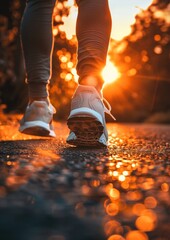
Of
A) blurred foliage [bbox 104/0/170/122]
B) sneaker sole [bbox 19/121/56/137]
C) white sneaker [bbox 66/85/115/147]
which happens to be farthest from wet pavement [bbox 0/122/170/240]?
blurred foliage [bbox 104/0/170/122]

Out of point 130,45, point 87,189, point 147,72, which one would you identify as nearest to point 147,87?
point 147,72

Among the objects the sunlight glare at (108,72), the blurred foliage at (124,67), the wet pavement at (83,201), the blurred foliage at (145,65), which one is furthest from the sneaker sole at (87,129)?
the blurred foliage at (145,65)

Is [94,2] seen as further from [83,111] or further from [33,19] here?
[83,111]

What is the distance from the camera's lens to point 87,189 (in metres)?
0.75

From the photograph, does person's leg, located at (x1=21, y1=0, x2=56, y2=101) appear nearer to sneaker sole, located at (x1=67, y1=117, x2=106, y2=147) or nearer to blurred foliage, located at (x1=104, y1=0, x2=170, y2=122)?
sneaker sole, located at (x1=67, y1=117, x2=106, y2=147)

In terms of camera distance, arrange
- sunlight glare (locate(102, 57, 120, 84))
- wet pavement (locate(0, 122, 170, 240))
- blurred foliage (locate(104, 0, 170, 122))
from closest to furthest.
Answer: wet pavement (locate(0, 122, 170, 240)) < sunlight glare (locate(102, 57, 120, 84)) < blurred foliage (locate(104, 0, 170, 122))

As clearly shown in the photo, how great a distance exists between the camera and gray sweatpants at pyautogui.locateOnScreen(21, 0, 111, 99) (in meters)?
1.94

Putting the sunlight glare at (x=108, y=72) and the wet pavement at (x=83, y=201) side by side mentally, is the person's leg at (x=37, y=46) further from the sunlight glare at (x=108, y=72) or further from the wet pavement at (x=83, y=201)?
the wet pavement at (x=83, y=201)

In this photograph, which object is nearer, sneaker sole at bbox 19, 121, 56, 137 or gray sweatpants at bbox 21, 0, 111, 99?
gray sweatpants at bbox 21, 0, 111, 99

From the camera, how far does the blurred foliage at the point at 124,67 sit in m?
6.65

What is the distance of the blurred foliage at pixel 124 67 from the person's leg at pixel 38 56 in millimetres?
2799

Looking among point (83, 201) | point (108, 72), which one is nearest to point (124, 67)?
point (108, 72)

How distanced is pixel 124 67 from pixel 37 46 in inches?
579

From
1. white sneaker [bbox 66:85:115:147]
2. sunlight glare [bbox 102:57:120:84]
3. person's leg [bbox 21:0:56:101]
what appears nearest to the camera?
white sneaker [bbox 66:85:115:147]
